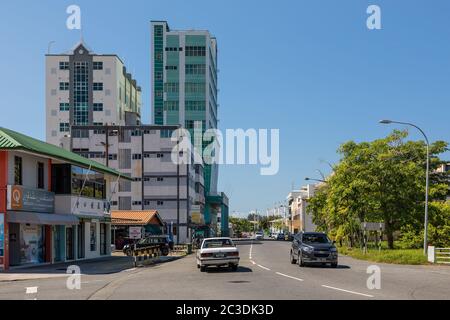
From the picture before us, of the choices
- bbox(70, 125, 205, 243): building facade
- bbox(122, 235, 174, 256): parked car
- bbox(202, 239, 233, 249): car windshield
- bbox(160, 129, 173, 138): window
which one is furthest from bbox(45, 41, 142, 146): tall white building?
bbox(202, 239, 233, 249): car windshield

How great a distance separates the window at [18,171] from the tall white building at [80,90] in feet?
259

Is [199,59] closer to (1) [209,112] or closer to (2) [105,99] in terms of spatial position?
(1) [209,112]

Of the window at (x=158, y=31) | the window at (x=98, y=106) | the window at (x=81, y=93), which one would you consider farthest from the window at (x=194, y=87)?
the window at (x=81, y=93)

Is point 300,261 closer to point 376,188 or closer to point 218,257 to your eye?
point 218,257

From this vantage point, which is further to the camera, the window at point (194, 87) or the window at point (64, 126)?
the window at point (194, 87)

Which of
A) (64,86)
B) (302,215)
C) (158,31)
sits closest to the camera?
(64,86)

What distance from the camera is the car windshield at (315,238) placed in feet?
98.5

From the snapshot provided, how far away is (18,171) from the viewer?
33.5m

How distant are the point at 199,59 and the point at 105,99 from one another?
25.6m

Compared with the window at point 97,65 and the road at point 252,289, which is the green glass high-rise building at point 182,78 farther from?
the road at point 252,289

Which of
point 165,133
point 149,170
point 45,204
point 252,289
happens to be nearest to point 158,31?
point 165,133

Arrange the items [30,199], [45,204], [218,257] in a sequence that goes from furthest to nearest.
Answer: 1. [45,204]
2. [30,199]
3. [218,257]

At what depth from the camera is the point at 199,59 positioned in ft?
424

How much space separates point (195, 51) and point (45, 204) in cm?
9665
